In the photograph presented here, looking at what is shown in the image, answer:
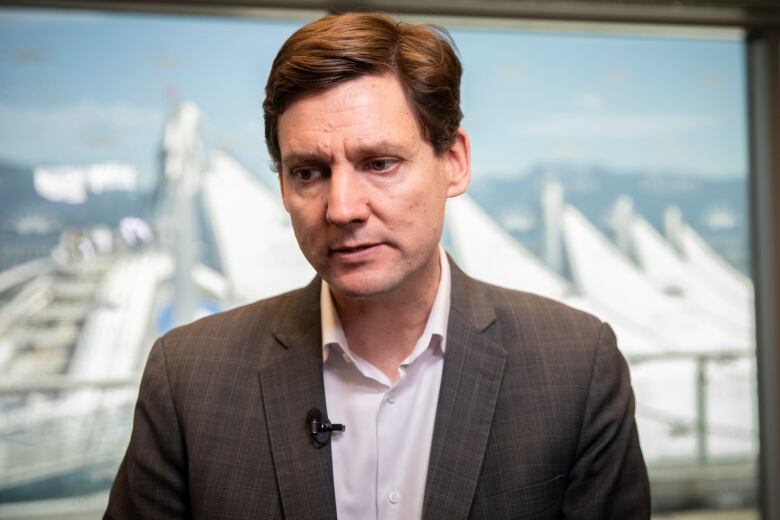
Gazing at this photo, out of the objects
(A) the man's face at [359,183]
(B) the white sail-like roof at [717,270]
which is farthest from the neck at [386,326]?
(B) the white sail-like roof at [717,270]

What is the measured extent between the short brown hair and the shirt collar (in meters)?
0.32

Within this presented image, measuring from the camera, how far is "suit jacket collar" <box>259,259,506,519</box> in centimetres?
144

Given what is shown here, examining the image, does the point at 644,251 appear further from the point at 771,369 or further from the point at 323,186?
the point at 323,186

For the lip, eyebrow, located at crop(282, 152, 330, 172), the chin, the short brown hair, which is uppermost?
the short brown hair

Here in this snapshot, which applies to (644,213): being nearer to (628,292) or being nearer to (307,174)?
(628,292)

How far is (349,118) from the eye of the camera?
137 centimetres

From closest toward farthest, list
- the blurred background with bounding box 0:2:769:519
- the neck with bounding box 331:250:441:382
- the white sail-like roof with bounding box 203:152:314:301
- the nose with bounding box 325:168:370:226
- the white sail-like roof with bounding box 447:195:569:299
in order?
1. the nose with bounding box 325:168:370:226
2. the neck with bounding box 331:250:441:382
3. the blurred background with bounding box 0:2:769:519
4. the white sail-like roof with bounding box 203:152:314:301
5. the white sail-like roof with bounding box 447:195:569:299

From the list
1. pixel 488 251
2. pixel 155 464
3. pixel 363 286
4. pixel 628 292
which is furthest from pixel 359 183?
pixel 628 292

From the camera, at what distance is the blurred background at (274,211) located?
10.7ft

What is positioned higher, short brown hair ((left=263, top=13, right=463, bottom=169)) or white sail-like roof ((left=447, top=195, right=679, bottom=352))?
short brown hair ((left=263, top=13, right=463, bottom=169))

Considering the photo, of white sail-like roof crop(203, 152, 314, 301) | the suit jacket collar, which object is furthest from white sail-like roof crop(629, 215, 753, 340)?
the suit jacket collar

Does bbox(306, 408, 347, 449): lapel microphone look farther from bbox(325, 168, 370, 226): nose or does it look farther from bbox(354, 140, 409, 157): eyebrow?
bbox(354, 140, 409, 157): eyebrow

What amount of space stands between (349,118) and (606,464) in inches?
34.1

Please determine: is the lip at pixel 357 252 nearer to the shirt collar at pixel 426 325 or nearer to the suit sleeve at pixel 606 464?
the shirt collar at pixel 426 325
